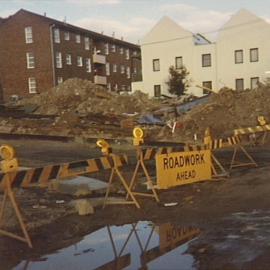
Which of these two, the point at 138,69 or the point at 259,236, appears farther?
the point at 138,69

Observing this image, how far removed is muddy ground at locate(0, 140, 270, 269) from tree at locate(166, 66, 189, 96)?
4280 cm

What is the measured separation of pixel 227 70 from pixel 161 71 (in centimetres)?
812

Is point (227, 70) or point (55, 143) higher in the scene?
point (227, 70)

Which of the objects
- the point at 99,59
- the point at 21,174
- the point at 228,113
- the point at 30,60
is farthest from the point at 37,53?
the point at 21,174

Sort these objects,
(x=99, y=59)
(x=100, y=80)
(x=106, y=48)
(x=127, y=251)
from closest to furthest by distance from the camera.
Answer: (x=127, y=251)
(x=100, y=80)
(x=99, y=59)
(x=106, y=48)

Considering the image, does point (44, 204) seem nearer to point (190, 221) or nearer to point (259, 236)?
point (190, 221)

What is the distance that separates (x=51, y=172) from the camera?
324 inches

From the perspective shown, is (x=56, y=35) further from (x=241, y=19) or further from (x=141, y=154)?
(x=141, y=154)

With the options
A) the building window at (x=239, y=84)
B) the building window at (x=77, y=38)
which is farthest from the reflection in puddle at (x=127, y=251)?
the building window at (x=77, y=38)

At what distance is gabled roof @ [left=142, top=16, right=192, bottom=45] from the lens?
6076 cm

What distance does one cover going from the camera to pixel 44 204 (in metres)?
10.0

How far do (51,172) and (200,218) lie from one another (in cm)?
245

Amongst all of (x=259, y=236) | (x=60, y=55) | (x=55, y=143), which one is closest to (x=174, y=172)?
(x=259, y=236)

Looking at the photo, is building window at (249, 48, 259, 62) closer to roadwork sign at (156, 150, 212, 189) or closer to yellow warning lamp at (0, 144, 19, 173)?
roadwork sign at (156, 150, 212, 189)
